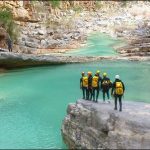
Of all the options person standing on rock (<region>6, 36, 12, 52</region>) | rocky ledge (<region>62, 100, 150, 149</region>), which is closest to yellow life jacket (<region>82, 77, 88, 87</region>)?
rocky ledge (<region>62, 100, 150, 149</region>)

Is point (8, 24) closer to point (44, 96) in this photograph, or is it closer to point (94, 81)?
point (44, 96)

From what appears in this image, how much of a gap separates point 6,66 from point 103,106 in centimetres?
2300

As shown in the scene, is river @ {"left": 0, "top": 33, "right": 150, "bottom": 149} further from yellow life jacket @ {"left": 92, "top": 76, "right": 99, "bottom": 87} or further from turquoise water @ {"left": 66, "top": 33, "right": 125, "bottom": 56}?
turquoise water @ {"left": 66, "top": 33, "right": 125, "bottom": 56}

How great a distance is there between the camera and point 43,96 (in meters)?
28.1

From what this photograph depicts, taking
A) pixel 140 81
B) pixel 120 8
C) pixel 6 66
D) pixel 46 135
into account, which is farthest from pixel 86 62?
pixel 120 8

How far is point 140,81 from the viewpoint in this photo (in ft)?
106

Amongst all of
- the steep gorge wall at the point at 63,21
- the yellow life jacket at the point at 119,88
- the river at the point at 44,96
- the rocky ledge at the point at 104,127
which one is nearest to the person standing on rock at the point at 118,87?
the yellow life jacket at the point at 119,88

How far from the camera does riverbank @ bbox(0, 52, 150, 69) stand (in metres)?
38.2

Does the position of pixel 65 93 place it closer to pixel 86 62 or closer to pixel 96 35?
pixel 86 62

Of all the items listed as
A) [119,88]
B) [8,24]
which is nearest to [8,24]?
[8,24]

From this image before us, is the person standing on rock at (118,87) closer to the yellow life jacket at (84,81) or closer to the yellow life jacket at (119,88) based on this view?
the yellow life jacket at (119,88)

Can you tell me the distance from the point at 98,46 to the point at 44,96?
976 inches

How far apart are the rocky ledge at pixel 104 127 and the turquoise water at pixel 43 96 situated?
1100 millimetres

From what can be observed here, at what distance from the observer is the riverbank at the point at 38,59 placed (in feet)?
125
